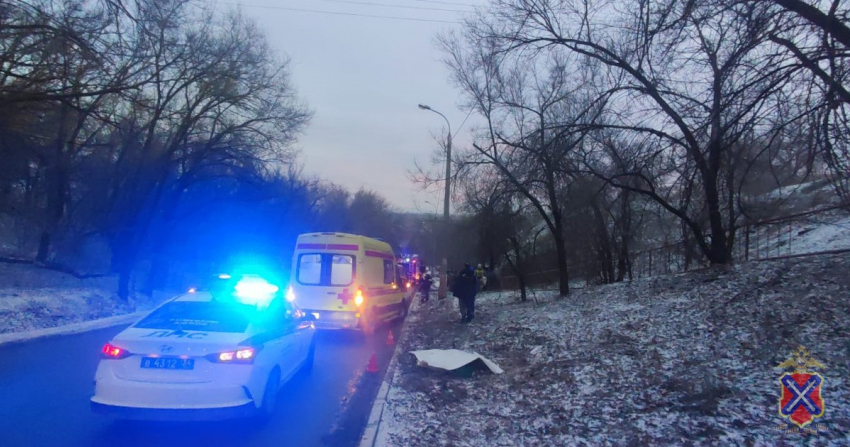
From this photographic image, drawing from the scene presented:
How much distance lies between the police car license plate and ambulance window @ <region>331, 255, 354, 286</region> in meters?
8.30

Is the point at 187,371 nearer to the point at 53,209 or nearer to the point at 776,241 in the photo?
the point at 776,241

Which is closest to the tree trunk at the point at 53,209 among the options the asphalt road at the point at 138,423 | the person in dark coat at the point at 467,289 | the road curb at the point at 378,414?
the asphalt road at the point at 138,423

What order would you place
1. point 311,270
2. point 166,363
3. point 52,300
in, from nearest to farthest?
point 166,363 → point 311,270 → point 52,300

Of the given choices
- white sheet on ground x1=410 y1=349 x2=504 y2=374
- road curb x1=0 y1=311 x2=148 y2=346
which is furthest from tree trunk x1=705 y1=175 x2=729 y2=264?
road curb x1=0 y1=311 x2=148 y2=346

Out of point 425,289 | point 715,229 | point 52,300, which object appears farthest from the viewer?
point 425,289

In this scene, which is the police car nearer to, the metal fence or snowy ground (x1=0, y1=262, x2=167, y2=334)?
snowy ground (x1=0, y1=262, x2=167, y2=334)

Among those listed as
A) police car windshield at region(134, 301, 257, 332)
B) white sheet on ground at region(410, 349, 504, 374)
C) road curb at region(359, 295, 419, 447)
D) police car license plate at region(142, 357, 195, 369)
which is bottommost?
road curb at region(359, 295, 419, 447)

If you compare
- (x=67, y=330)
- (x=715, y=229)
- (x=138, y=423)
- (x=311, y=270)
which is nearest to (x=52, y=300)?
(x=67, y=330)

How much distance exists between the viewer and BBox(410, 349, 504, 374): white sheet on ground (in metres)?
9.11

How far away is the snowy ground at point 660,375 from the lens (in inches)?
223

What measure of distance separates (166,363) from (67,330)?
10158 millimetres

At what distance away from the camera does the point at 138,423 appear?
6113 mm

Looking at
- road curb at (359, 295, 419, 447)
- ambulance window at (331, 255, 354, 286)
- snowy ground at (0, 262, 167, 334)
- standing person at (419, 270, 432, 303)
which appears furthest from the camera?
standing person at (419, 270, 432, 303)

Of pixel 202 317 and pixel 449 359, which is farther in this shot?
pixel 449 359
